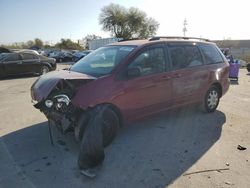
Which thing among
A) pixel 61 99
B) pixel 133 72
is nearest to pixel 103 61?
pixel 133 72

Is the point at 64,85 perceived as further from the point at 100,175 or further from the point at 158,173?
the point at 158,173

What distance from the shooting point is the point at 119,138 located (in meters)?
5.25

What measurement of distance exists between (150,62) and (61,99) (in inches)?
75.2

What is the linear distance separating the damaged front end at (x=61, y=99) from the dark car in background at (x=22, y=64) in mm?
10762

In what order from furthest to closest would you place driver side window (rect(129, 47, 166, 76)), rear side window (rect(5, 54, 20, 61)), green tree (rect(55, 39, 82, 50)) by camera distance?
1. green tree (rect(55, 39, 82, 50))
2. rear side window (rect(5, 54, 20, 61))
3. driver side window (rect(129, 47, 166, 76))

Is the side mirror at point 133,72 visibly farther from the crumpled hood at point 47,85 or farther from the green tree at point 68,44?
the green tree at point 68,44

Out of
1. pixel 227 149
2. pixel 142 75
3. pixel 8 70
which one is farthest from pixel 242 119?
pixel 8 70

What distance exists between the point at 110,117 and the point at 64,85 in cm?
93

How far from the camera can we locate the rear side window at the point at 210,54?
6.64 m

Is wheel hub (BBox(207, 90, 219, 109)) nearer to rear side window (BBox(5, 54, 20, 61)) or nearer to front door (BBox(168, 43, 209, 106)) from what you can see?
front door (BBox(168, 43, 209, 106))

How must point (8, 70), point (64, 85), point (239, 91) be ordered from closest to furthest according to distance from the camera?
1. point (64, 85)
2. point (239, 91)
3. point (8, 70)

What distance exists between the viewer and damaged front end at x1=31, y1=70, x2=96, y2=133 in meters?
4.37

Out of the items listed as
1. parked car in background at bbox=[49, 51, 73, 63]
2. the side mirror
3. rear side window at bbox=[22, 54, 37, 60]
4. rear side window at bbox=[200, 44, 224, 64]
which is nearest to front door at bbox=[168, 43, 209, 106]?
rear side window at bbox=[200, 44, 224, 64]

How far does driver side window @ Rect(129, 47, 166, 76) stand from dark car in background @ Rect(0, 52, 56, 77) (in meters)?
11.2
